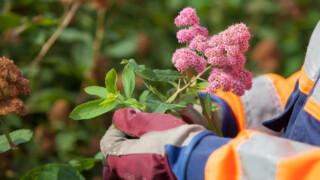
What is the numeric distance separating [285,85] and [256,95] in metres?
0.04

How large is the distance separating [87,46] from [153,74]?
79 centimetres

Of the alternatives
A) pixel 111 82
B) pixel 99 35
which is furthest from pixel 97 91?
pixel 99 35

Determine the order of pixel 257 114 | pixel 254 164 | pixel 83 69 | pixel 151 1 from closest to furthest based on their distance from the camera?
pixel 254 164
pixel 257 114
pixel 83 69
pixel 151 1

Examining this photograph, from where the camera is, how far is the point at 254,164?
2.21 ft

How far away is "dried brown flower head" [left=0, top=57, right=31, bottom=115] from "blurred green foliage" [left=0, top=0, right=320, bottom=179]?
12 cm

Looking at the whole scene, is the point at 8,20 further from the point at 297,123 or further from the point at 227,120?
the point at 297,123

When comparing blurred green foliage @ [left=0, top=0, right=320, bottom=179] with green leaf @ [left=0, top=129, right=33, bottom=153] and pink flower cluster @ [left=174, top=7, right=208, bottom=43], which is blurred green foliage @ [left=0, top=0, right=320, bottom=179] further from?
pink flower cluster @ [left=174, top=7, right=208, bottom=43]

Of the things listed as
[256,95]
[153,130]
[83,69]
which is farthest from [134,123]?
[83,69]

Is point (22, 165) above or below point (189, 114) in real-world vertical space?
below

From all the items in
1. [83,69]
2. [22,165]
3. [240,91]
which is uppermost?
[240,91]

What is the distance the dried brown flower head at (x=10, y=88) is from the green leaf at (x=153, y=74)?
128mm

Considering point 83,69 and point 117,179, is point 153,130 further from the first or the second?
point 83,69

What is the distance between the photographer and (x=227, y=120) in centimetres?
95

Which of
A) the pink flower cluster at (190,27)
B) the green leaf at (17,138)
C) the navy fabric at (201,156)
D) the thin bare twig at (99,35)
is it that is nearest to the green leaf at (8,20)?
the thin bare twig at (99,35)
